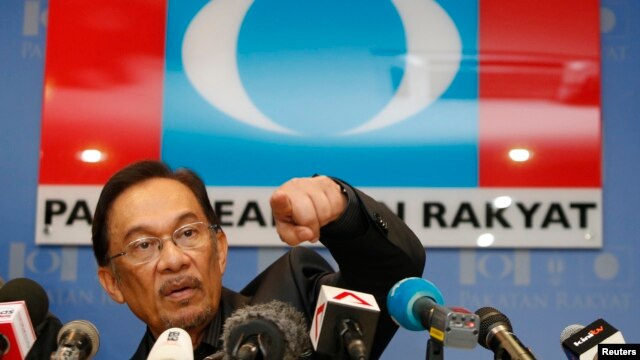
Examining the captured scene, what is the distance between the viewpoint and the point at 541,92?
3186mm

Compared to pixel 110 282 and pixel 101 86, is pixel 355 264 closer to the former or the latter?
pixel 110 282

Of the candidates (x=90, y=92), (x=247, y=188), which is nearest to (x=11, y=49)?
(x=90, y=92)

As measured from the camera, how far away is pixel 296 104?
3205 mm

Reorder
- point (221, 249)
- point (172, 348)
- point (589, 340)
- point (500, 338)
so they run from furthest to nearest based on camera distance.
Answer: point (221, 249) → point (589, 340) → point (500, 338) → point (172, 348)

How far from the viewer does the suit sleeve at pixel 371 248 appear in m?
1.67

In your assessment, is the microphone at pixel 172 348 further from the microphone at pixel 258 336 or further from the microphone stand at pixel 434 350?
the microphone stand at pixel 434 350

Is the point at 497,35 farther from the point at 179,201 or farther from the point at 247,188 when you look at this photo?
the point at 179,201

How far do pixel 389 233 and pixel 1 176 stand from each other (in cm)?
218

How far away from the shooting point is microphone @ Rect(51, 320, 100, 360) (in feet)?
4.24

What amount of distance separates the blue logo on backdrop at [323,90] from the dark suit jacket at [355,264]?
104cm

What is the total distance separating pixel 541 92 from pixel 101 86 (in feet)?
6.48

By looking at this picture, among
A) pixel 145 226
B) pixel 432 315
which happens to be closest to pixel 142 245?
pixel 145 226

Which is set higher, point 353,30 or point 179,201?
point 353,30

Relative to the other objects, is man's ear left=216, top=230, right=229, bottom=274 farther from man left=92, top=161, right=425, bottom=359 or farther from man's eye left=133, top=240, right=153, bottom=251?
man's eye left=133, top=240, right=153, bottom=251
